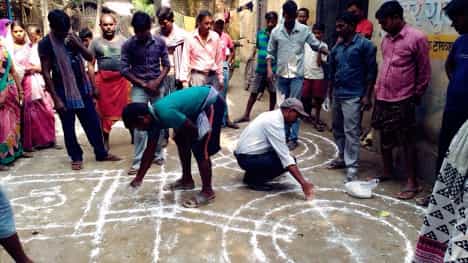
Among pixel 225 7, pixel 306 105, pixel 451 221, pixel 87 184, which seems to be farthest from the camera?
pixel 225 7

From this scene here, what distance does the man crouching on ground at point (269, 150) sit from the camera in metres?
3.77

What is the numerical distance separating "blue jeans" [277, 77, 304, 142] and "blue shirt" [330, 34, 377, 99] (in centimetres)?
95

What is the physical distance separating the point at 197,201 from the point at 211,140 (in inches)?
22.6

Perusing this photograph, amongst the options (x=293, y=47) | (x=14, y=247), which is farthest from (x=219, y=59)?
(x=14, y=247)

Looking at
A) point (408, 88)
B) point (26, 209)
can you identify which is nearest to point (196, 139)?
point (26, 209)

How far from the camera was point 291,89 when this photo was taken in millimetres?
5328

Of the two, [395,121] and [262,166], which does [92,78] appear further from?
[395,121]

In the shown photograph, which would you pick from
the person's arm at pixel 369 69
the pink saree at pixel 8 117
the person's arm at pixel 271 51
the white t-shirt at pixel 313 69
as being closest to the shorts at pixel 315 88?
the white t-shirt at pixel 313 69

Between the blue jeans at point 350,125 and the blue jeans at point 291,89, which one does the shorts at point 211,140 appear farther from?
the blue jeans at point 291,89

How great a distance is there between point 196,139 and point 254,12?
8568 millimetres

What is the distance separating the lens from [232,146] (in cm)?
566

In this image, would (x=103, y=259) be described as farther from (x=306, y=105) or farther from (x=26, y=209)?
(x=306, y=105)

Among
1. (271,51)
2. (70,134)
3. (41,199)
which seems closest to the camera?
(41,199)

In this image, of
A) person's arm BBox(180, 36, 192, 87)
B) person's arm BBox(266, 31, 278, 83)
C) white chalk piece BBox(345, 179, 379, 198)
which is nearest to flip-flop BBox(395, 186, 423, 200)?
white chalk piece BBox(345, 179, 379, 198)
